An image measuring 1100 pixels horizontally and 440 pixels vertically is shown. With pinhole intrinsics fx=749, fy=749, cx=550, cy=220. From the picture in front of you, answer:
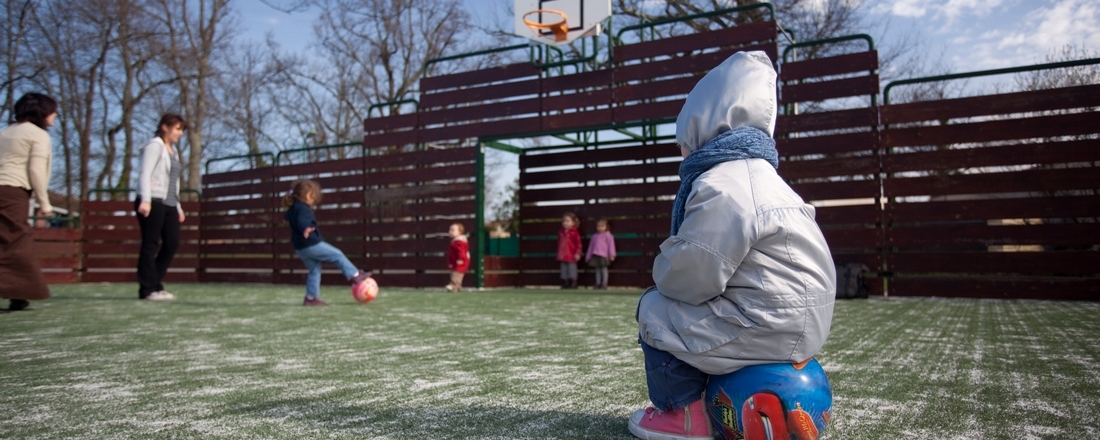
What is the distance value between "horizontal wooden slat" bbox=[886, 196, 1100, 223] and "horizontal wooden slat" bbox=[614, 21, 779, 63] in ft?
8.67

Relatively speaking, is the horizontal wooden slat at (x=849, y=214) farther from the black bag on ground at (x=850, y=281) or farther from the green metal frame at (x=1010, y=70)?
the green metal frame at (x=1010, y=70)

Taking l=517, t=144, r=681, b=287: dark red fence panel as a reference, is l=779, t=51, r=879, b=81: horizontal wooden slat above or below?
above

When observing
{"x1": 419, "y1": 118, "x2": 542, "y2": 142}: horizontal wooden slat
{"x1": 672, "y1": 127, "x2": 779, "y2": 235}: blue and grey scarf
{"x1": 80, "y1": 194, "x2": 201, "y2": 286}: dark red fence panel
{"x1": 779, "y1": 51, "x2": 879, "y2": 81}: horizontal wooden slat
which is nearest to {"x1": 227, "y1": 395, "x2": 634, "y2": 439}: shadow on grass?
{"x1": 672, "y1": 127, "x2": 779, "y2": 235}: blue and grey scarf

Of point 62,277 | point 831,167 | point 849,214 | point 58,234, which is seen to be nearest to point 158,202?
point 831,167

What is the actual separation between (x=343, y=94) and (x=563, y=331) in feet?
67.5

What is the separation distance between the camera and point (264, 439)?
2035 millimetres

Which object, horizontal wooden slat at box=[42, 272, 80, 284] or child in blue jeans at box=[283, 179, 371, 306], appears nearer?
child in blue jeans at box=[283, 179, 371, 306]

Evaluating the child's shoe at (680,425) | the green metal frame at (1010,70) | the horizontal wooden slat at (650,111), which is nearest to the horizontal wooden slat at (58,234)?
the horizontal wooden slat at (650,111)

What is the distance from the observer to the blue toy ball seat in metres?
1.75

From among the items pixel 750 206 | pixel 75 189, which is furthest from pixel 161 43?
pixel 750 206

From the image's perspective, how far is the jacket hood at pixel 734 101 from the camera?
6.30 ft

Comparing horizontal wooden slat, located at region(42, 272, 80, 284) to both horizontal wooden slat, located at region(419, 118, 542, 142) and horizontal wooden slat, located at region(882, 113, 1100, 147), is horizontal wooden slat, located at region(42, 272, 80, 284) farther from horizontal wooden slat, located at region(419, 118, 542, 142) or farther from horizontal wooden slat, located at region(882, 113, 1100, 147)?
horizontal wooden slat, located at region(882, 113, 1100, 147)

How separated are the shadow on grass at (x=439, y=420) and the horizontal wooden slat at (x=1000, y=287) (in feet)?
24.5

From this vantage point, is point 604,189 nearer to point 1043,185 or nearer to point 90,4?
point 1043,185
